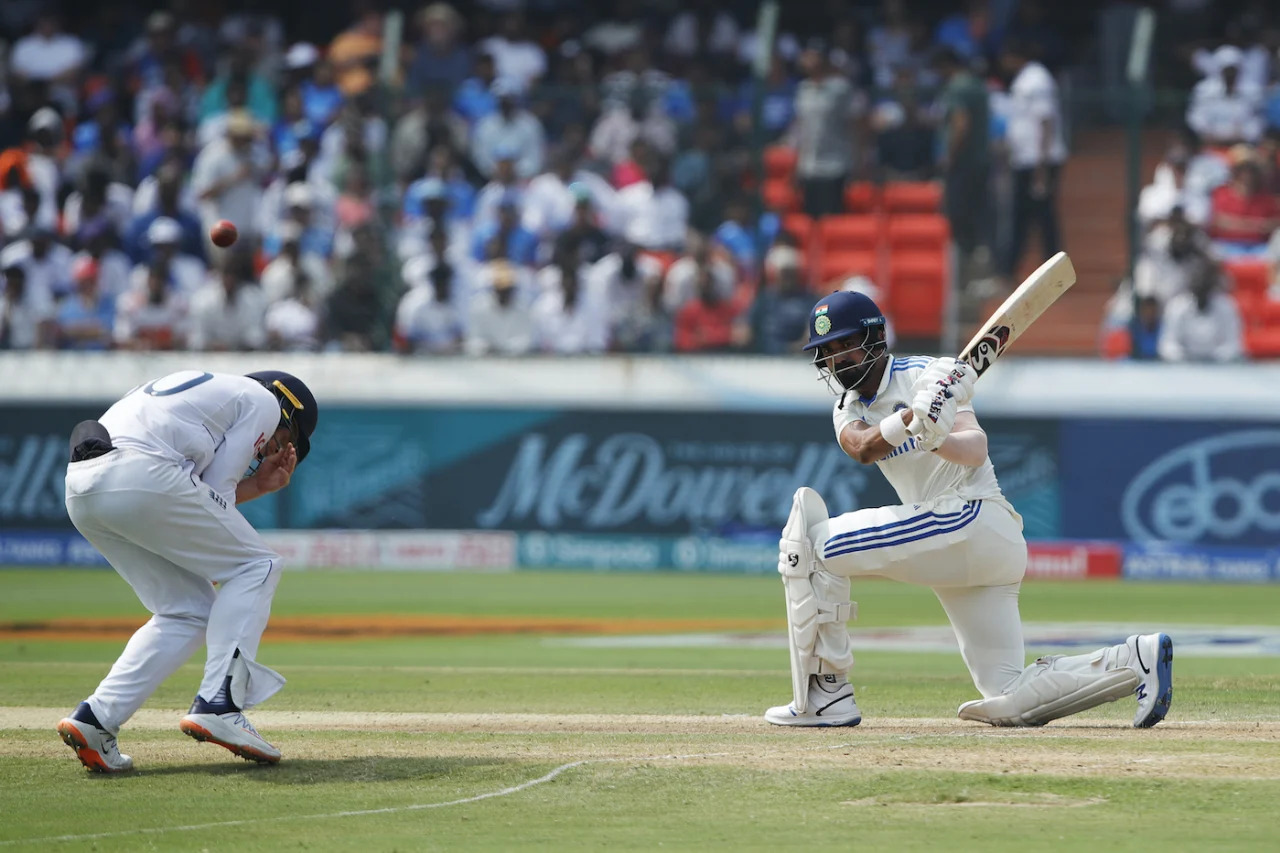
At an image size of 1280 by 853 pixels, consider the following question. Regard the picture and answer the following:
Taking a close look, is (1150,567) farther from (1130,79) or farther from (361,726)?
(361,726)

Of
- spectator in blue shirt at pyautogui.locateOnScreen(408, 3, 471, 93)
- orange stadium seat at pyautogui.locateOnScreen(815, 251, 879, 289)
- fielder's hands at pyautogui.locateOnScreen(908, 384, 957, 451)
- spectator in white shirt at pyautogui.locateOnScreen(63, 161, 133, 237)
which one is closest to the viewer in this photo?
fielder's hands at pyautogui.locateOnScreen(908, 384, 957, 451)

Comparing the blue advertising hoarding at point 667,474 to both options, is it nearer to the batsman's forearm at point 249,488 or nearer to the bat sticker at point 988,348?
the bat sticker at point 988,348

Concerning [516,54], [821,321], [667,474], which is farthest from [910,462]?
[516,54]

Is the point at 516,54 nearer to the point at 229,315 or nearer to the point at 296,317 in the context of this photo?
the point at 296,317

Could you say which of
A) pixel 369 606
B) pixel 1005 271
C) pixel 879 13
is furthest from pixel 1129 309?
pixel 369 606

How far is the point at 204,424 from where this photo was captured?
654 centimetres

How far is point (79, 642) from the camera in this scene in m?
12.2

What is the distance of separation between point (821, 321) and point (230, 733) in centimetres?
282

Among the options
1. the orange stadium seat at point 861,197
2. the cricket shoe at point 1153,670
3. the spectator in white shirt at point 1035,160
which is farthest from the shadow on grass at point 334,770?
the orange stadium seat at point 861,197

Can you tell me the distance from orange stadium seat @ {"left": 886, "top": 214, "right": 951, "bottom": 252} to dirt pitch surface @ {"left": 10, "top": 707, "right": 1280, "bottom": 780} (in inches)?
420

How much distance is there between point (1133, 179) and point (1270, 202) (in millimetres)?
1649

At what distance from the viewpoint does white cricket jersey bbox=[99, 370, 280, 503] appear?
648 cm

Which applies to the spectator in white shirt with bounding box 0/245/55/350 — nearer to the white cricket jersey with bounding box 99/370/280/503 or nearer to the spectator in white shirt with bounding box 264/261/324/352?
the spectator in white shirt with bounding box 264/261/324/352

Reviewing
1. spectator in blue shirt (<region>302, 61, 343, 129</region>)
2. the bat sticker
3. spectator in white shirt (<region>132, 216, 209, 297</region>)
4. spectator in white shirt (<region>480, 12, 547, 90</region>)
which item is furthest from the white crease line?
spectator in white shirt (<region>480, 12, 547, 90</region>)
